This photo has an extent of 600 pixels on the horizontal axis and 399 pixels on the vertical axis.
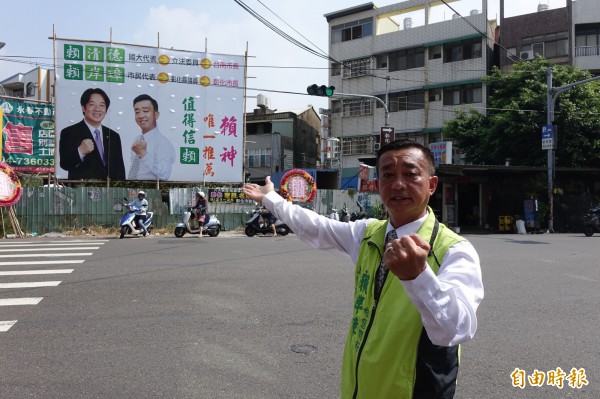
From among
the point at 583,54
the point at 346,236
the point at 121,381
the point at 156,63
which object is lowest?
the point at 121,381

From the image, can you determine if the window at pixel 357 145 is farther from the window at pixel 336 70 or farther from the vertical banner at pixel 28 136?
the vertical banner at pixel 28 136

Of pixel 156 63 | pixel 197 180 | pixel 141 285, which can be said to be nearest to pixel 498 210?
pixel 197 180

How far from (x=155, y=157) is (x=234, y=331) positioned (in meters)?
16.0

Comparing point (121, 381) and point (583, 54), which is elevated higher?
point (583, 54)

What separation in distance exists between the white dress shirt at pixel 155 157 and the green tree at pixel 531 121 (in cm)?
1526

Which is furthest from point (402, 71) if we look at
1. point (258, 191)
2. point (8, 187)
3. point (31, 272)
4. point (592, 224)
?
point (258, 191)

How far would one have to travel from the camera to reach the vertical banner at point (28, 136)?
61.7ft

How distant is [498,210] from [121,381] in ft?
72.4

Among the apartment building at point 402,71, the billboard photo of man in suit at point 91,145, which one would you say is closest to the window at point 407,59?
the apartment building at point 402,71

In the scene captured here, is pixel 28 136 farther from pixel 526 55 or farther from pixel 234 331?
pixel 526 55

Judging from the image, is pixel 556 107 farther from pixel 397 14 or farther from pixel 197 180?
pixel 197 180

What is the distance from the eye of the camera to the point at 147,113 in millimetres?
19969

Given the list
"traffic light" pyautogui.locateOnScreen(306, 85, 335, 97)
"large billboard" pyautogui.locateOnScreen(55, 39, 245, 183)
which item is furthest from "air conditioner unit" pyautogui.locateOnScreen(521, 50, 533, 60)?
"large billboard" pyautogui.locateOnScreen(55, 39, 245, 183)

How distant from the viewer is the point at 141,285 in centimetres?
768
